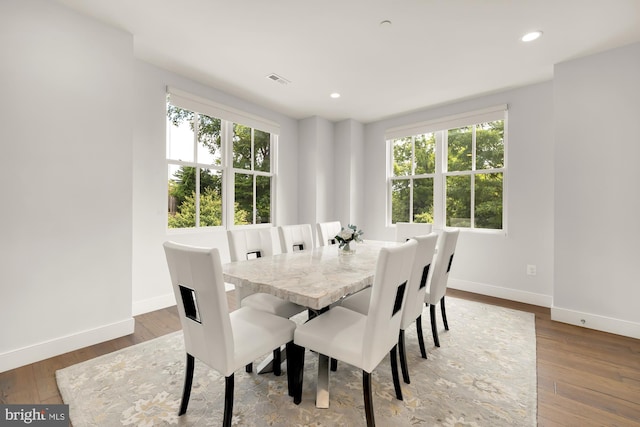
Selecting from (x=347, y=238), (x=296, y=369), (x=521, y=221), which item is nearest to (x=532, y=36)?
(x=521, y=221)

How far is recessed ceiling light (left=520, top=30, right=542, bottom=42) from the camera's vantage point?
7.88 feet

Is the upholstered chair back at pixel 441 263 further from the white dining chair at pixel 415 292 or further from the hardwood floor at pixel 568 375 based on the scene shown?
the hardwood floor at pixel 568 375

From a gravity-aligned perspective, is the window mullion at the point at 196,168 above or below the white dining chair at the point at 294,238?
above

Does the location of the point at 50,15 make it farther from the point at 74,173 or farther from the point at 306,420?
the point at 306,420

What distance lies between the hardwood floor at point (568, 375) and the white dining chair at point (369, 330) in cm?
99

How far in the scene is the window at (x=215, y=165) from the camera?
3316mm

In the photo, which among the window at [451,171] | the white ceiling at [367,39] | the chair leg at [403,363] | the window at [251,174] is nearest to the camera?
the chair leg at [403,363]

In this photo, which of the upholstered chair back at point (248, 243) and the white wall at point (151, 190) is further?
the white wall at point (151, 190)

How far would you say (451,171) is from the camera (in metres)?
4.13

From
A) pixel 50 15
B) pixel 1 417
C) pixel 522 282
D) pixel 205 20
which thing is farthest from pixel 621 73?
pixel 1 417

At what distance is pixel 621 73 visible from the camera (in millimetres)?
2646

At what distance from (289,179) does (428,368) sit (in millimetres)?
3426

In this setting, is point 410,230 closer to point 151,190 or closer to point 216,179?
point 216,179

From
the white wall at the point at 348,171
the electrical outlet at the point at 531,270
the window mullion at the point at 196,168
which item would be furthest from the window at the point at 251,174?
the electrical outlet at the point at 531,270
